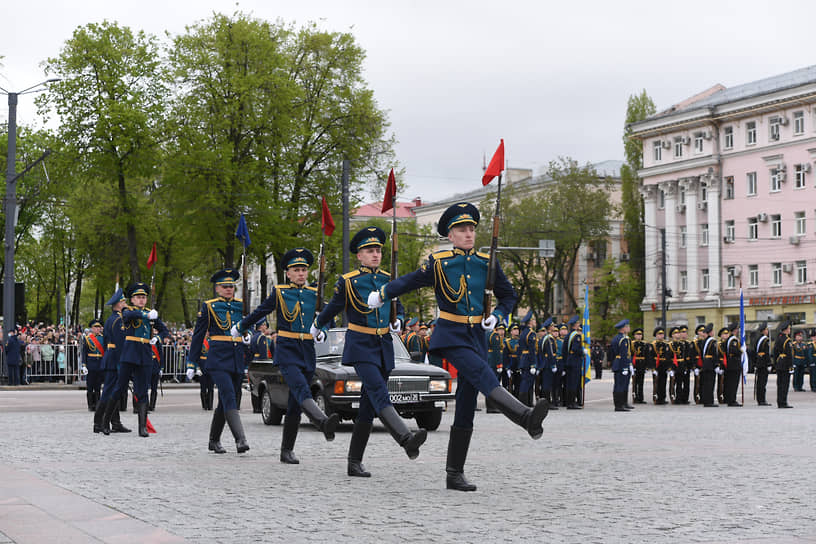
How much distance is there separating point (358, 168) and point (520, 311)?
147ft

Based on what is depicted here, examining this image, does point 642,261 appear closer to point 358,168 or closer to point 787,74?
point 787,74

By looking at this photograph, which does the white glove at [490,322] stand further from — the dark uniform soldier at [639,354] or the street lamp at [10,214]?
the street lamp at [10,214]

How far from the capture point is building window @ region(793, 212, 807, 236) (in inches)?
2576

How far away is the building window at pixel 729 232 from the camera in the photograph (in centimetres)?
6994

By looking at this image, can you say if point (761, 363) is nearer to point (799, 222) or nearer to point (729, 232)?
point (799, 222)

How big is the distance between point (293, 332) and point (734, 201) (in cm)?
6170

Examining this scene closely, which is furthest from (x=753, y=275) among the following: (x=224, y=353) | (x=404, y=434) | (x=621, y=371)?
(x=404, y=434)

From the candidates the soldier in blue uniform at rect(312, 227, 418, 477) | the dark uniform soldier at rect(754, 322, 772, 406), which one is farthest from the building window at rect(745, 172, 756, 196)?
the soldier in blue uniform at rect(312, 227, 418, 477)

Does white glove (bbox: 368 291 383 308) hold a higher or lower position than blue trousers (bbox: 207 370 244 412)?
higher

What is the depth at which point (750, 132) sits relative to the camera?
68.1 m

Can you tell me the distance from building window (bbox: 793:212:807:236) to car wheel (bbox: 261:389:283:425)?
52563mm

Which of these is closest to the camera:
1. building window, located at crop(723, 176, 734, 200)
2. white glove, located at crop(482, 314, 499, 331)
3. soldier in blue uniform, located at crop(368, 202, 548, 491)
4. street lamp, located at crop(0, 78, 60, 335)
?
white glove, located at crop(482, 314, 499, 331)

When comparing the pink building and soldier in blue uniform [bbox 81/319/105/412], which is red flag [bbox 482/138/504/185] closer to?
soldier in blue uniform [bbox 81/319/105/412]

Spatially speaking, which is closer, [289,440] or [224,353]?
[289,440]
